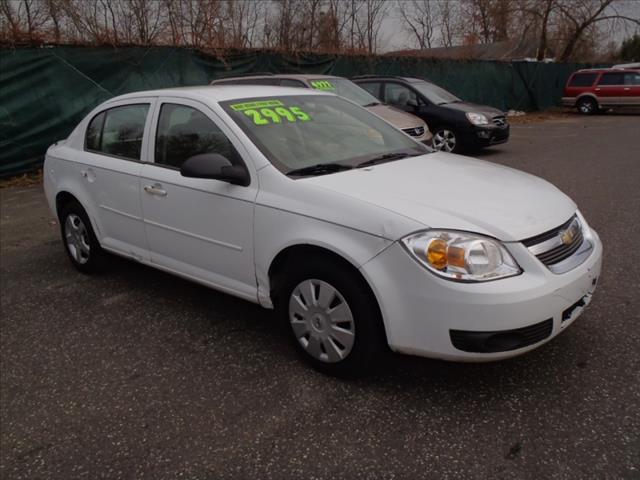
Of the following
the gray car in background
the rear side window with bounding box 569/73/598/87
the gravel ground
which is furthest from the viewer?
the rear side window with bounding box 569/73/598/87

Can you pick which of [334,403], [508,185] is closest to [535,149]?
[508,185]

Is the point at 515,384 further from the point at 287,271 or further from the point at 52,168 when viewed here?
the point at 52,168

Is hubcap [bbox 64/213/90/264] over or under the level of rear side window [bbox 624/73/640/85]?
under

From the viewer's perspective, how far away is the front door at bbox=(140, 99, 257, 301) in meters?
3.24

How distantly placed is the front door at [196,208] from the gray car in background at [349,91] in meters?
5.41

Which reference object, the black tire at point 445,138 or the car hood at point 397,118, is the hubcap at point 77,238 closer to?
the car hood at point 397,118

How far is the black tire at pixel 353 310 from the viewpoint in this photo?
2.71 metres

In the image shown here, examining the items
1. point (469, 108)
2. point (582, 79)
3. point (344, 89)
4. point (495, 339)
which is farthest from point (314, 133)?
point (582, 79)

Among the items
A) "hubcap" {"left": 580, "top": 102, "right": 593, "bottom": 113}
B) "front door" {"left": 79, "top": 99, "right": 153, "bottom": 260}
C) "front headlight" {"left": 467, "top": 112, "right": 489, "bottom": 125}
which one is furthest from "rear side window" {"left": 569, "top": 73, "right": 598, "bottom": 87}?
"front door" {"left": 79, "top": 99, "right": 153, "bottom": 260}

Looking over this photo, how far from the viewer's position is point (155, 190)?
12.2 ft

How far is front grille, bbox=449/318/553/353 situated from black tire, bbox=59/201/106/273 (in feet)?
10.6

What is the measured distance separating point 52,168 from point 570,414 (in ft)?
14.5

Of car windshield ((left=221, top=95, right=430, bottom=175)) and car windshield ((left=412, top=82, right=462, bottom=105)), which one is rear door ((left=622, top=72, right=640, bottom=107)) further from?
car windshield ((left=221, top=95, right=430, bottom=175))

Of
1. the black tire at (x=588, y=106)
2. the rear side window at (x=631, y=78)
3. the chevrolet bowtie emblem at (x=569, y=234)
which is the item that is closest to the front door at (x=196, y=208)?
the chevrolet bowtie emblem at (x=569, y=234)
